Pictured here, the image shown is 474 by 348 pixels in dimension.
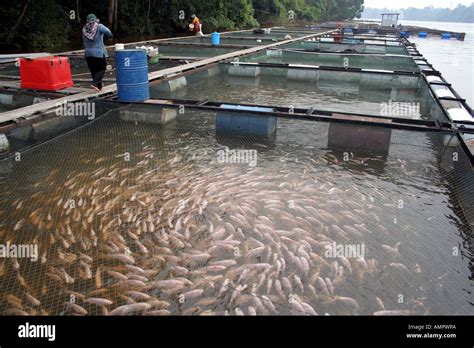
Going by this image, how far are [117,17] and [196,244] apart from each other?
28123 mm

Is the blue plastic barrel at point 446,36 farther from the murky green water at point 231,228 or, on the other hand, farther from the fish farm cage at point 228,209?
the murky green water at point 231,228

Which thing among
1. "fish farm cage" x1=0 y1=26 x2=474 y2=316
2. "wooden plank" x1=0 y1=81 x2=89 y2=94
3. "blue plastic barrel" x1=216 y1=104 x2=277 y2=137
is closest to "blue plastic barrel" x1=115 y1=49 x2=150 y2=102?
"fish farm cage" x1=0 y1=26 x2=474 y2=316

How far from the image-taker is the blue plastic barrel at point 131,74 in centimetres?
812

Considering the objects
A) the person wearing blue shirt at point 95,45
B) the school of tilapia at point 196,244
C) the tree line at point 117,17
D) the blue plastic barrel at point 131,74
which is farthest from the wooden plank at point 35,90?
the tree line at point 117,17

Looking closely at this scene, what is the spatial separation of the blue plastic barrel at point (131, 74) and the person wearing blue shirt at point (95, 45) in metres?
0.95

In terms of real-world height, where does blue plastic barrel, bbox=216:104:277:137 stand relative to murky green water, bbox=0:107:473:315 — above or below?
above

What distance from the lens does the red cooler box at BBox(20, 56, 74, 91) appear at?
8703mm

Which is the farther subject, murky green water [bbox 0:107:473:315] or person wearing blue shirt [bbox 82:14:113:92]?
person wearing blue shirt [bbox 82:14:113:92]

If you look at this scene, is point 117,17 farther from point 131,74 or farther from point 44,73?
point 131,74

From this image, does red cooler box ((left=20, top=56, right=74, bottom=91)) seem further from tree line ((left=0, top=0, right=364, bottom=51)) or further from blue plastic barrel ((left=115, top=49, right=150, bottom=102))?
tree line ((left=0, top=0, right=364, bottom=51))

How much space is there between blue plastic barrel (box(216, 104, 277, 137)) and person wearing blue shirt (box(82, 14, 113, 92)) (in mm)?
3421

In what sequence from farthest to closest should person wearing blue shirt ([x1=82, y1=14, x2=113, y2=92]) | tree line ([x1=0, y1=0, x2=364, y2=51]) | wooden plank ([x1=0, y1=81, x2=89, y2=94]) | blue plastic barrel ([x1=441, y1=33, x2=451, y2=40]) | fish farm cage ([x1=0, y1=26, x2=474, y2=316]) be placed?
blue plastic barrel ([x1=441, y1=33, x2=451, y2=40]) → tree line ([x1=0, y1=0, x2=364, y2=51]) → wooden plank ([x1=0, y1=81, x2=89, y2=94]) → person wearing blue shirt ([x1=82, y1=14, x2=113, y2=92]) → fish farm cage ([x1=0, y1=26, x2=474, y2=316])

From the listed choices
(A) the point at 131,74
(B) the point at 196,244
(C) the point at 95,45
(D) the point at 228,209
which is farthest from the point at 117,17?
(B) the point at 196,244

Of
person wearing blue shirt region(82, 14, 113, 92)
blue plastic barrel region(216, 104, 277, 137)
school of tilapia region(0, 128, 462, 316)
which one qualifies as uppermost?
person wearing blue shirt region(82, 14, 113, 92)
